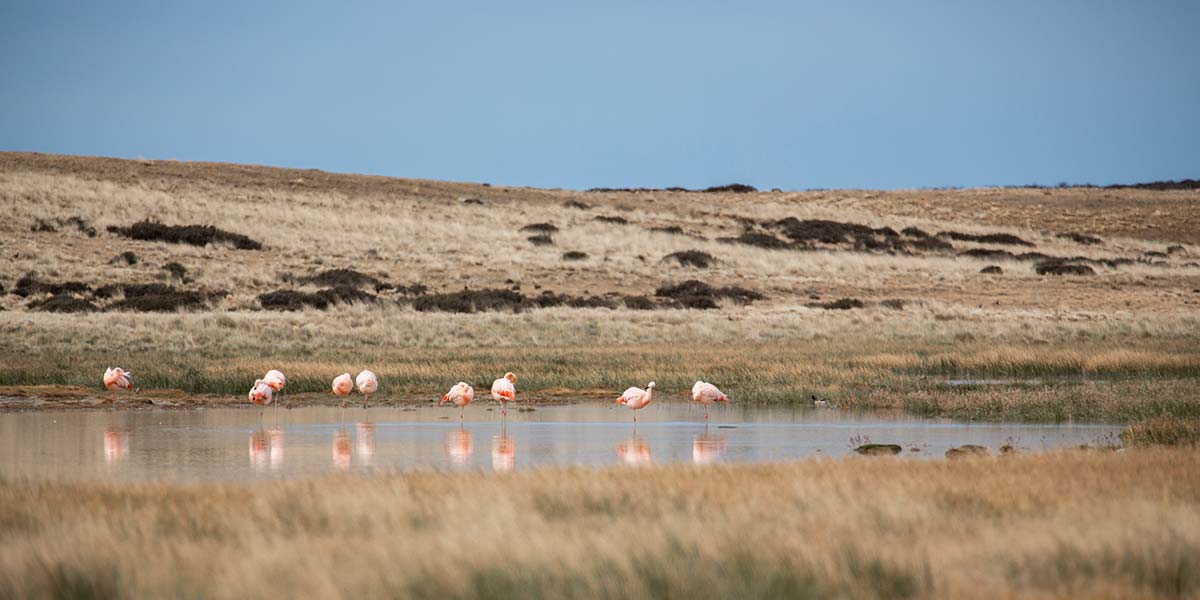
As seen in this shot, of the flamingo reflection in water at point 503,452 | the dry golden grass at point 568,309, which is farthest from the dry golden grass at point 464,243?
the flamingo reflection in water at point 503,452

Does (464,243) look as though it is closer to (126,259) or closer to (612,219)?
(612,219)

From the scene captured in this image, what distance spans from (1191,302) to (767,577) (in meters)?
49.9

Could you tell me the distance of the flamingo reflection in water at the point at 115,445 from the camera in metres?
16.3

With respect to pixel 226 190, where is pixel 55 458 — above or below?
below

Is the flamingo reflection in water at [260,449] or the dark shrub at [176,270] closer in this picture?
the flamingo reflection in water at [260,449]

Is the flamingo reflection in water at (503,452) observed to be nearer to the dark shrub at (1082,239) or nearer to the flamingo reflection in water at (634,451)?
the flamingo reflection in water at (634,451)

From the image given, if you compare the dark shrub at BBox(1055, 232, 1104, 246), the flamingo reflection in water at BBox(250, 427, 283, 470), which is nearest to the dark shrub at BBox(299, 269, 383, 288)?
the flamingo reflection in water at BBox(250, 427, 283, 470)

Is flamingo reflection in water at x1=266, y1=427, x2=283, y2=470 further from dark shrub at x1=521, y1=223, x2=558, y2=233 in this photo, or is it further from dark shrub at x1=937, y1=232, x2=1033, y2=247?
dark shrub at x1=937, y1=232, x2=1033, y2=247

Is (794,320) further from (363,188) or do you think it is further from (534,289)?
Result: (363,188)

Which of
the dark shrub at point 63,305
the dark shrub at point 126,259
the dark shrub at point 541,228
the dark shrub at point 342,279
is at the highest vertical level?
the dark shrub at point 541,228

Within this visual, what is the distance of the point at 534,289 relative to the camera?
51812 millimetres

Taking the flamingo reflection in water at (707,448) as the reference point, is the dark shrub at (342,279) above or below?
above

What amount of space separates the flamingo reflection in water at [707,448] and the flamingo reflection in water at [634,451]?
0.64 metres

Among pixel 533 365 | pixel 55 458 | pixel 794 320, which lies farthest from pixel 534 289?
pixel 55 458
